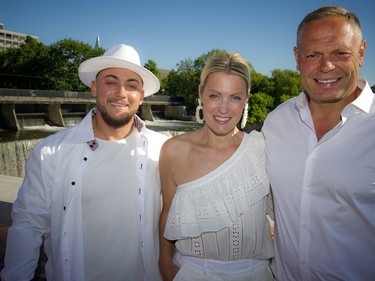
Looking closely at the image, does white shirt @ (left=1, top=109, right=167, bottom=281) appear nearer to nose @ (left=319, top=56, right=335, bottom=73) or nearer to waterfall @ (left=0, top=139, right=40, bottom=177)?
nose @ (left=319, top=56, right=335, bottom=73)

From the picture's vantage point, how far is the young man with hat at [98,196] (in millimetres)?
2166

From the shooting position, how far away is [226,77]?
6.95ft

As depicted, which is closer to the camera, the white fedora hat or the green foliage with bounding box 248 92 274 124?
the white fedora hat

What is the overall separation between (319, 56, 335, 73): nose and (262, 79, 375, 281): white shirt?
0.31 metres

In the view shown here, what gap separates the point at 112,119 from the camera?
2.43m

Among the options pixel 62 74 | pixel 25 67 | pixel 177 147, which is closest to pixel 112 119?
pixel 177 147

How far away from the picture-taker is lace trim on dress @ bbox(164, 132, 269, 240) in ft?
6.77

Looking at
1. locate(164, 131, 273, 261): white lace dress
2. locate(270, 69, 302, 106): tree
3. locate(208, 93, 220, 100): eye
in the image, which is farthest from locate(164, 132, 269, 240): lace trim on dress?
locate(270, 69, 302, 106): tree

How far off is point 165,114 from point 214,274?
129 feet

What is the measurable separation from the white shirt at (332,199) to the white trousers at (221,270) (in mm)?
257

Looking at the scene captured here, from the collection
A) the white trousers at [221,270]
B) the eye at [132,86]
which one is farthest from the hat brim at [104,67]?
the white trousers at [221,270]

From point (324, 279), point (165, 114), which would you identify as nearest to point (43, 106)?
point (165, 114)

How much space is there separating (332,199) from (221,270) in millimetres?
986

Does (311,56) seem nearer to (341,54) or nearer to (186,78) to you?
(341,54)
